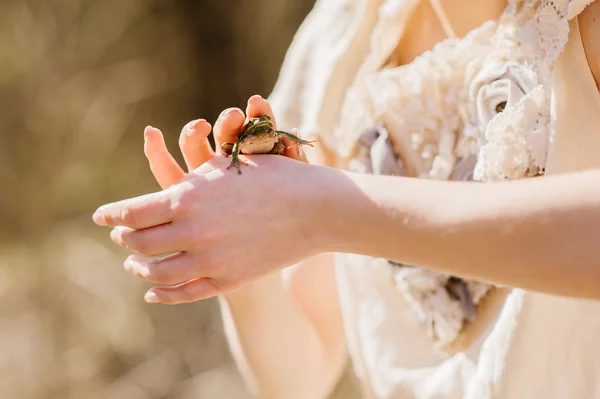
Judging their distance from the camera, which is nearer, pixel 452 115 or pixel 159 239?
pixel 159 239

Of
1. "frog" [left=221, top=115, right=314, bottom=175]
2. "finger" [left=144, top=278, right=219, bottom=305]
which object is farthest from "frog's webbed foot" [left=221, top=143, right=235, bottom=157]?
"finger" [left=144, top=278, right=219, bottom=305]

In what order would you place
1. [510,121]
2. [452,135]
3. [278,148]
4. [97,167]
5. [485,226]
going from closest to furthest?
[485,226] < [278,148] < [510,121] < [452,135] < [97,167]

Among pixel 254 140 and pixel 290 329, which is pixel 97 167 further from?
pixel 254 140

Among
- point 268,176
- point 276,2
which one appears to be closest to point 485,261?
point 268,176

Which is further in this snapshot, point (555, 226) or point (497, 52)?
point (497, 52)

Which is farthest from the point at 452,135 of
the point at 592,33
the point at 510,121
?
the point at 592,33

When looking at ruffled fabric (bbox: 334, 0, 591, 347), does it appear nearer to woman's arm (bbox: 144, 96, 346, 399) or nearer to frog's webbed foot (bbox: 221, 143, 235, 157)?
woman's arm (bbox: 144, 96, 346, 399)

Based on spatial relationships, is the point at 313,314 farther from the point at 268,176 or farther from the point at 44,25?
the point at 44,25
